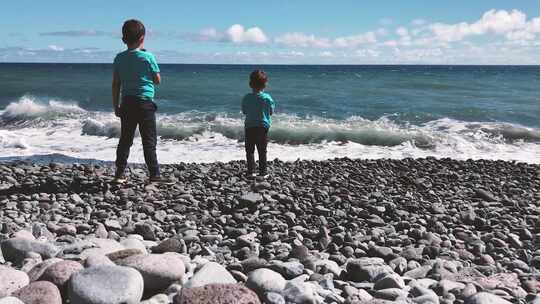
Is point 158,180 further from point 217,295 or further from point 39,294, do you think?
point 217,295

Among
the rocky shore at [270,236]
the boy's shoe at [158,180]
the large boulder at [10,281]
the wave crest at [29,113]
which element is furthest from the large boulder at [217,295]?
the wave crest at [29,113]

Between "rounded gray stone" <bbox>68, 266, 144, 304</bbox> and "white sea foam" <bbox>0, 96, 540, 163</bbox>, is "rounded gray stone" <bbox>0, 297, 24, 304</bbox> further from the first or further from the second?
"white sea foam" <bbox>0, 96, 540, 163</bbox>

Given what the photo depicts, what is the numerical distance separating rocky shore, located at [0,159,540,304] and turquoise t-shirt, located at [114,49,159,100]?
1135 mm

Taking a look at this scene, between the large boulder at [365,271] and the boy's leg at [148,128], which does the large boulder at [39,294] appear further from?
the boy's leg at [148,128]

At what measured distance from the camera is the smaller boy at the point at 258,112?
24.0 feet

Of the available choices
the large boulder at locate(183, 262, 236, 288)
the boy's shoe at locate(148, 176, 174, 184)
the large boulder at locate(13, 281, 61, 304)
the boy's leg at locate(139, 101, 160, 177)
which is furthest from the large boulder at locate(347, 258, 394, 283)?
the boy's shoe at locate(148, 176, 174, 184)

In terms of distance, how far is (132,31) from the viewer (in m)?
5.92

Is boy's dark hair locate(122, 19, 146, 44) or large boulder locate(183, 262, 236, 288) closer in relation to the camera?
large boulder locate(183, 262, 236, 288)

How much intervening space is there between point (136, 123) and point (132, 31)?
3.36 feet

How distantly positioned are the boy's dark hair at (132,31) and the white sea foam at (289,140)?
15.8 ft

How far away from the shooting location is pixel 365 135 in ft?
46.9

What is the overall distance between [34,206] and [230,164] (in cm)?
410

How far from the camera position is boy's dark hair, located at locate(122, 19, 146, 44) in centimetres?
592

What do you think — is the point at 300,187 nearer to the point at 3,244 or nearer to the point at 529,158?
the point at 3,244
